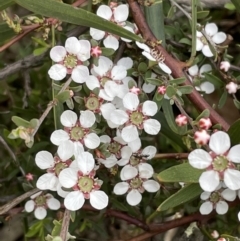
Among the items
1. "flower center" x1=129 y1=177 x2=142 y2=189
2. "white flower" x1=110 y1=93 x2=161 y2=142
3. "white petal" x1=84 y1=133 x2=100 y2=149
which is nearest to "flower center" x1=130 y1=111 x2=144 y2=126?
"white flower" x1=110 y1=93 x2=161 y2=142

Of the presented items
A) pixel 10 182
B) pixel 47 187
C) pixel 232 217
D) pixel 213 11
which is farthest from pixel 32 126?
pixel 213 11

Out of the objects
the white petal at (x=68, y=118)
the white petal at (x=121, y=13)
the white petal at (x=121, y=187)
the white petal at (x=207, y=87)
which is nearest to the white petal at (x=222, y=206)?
the white petal at (x=121, y=187)

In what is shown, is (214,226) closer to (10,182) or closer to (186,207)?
(186,207)

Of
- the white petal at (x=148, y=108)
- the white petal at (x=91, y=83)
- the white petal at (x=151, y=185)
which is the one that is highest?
the white petal at (x=91, y=83)

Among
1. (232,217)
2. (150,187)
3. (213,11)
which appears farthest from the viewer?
(213,11)

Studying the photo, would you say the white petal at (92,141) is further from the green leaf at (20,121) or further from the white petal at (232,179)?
the white petal at (232,179)

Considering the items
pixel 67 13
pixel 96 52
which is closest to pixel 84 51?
pixel 96 52

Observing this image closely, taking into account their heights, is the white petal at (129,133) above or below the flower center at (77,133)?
below

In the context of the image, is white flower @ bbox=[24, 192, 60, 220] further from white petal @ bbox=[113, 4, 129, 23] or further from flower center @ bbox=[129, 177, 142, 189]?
white petal @ bbox=[113, 4, 129, 23]
